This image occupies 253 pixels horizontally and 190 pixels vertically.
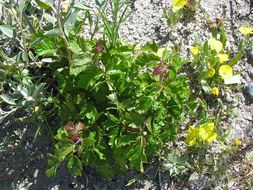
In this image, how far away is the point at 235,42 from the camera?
3.72m

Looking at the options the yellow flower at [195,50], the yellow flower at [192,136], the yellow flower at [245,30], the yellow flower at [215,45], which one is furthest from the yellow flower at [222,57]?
the yellow flower at [192,136]

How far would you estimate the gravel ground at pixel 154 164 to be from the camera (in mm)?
3318

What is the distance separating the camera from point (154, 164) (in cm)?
339

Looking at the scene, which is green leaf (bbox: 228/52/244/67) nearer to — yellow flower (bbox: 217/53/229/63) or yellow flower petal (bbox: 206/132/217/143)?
yellow flower (bbox: 217/53/229/63)

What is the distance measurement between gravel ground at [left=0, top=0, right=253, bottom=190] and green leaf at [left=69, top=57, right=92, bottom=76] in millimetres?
622

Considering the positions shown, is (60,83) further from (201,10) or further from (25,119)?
(201,10)

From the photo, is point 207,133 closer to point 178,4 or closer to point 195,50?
point 195,50

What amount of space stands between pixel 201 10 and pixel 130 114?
1167 millimetres

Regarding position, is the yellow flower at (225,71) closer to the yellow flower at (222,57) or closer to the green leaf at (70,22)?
the yellow flower at (222,57)

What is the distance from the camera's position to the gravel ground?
3.32 m

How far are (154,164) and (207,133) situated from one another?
0.41 metres

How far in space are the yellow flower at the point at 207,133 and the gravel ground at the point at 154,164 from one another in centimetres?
33

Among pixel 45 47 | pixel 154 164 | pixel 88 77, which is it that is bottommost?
pixel 154 164

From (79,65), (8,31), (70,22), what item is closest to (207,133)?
(79,65)
